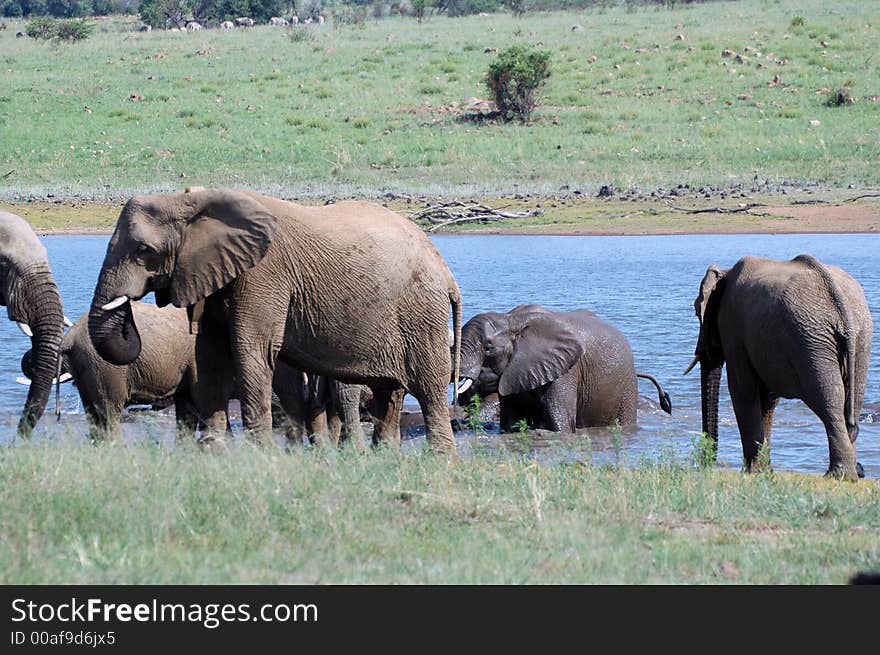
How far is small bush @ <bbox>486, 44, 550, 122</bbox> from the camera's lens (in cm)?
3466

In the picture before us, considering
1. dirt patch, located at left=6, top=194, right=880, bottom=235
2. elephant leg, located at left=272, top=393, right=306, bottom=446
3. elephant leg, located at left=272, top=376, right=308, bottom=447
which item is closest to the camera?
elephant leg, located at left=272, top=393, right=306, bottom=446

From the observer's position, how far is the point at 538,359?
38.5 feet

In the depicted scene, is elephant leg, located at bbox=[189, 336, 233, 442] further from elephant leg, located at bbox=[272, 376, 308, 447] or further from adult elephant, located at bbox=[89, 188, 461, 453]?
elephant leg, located at bbox=[272, 376, 308, 447]

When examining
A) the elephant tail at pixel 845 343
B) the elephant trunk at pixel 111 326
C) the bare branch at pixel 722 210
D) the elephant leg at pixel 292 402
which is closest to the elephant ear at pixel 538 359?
the elephant leg at pixel 292 402

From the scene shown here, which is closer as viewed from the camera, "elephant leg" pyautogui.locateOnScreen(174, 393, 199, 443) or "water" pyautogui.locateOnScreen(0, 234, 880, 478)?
"elephant leg" pyautogui.locateOnScreen(174, 393, 199, 443)

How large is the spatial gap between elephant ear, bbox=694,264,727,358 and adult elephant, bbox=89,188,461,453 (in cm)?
202

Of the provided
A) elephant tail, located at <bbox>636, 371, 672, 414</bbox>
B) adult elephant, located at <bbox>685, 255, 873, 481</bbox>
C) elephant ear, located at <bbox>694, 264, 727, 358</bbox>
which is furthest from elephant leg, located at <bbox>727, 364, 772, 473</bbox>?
elephant tail, located at <bbox>636, 371, 672, 414</bbox>

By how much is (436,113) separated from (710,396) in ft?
88.2

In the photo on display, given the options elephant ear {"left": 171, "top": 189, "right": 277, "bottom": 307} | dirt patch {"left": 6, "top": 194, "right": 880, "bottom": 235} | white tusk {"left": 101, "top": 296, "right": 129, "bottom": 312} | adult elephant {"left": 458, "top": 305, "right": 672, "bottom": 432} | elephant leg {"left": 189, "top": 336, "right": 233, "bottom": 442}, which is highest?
elephant ear {"left": 171, "top": 189, "right": 277, "bottom": 307}

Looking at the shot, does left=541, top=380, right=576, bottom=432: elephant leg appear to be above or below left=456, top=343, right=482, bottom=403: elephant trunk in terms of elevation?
below

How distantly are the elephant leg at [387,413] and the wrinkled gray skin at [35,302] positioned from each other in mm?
2014

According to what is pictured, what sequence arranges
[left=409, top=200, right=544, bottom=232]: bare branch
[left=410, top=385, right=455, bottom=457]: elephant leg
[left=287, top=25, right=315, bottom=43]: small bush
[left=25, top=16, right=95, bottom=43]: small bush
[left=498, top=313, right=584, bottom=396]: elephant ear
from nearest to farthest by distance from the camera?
[left=410, top=385, right=455, bottom=457]: elephant leg → [left=498, top=313, right=584, bottom=396]: elephant ear → [left=409, top=200, right=544, bottom=232]: bare branch → [left=287, top=25, right=315, bottom=43]: small bush → [left=25, top=16, right=95, bottom=43]: small bush
